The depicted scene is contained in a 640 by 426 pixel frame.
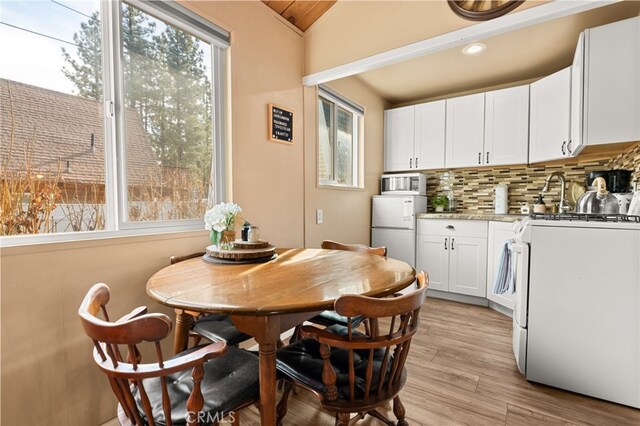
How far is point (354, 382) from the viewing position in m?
1.00

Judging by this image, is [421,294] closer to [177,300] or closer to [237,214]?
[177,300]

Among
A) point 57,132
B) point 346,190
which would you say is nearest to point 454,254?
point 346,190

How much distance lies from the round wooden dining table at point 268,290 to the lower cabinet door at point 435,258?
2.05 metres

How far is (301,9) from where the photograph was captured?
237 centimetres

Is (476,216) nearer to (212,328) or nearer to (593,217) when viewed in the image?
(593,217)

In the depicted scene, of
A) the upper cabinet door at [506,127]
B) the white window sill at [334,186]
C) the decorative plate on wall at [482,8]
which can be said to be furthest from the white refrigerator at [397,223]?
the decorative plate on wall at [482,8]

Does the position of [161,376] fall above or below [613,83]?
below

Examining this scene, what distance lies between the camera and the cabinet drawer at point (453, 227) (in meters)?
3.09

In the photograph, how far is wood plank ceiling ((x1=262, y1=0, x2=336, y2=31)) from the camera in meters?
2.30

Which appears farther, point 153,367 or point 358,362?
point 358,362

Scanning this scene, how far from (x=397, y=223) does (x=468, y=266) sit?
875mm

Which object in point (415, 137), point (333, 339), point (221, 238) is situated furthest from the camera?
point (415, 137)

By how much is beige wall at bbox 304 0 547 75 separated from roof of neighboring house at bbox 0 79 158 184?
1555 mm

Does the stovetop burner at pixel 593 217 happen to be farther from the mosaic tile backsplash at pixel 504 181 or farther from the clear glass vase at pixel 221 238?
the clear glass vase at pixel 221 238
